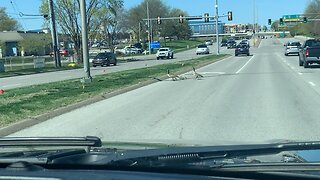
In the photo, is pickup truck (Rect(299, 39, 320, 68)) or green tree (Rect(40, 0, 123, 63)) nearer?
pickup truck (Rect(299, 39, 320, 68))

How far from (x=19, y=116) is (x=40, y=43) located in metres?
97.5

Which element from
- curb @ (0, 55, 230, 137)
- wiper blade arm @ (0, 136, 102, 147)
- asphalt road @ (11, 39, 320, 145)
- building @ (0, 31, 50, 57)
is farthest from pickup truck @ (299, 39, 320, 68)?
building @ (0, 31, 50, 57)

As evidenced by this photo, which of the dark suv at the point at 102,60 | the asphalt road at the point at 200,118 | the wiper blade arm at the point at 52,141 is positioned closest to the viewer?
the wiper blade arm at the point at 52,141

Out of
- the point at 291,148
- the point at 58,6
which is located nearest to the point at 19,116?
the point at 291,148

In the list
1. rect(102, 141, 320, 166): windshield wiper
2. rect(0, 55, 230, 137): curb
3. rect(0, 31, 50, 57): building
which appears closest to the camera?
rect(102, 141, 320, 166): windshield wiper

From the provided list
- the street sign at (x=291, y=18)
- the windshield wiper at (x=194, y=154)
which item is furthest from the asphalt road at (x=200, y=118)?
the street sign at (x=291, y=18)

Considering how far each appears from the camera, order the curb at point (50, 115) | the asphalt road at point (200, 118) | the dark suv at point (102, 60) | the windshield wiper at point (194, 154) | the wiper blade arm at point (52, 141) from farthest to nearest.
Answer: the dark suv at point (102, 60) < the curb at point (50, 115) < the asphalt road at point (200, 118) < the wiper blade arm at point (52, 141) < the windshield wiper at point (194, 154)

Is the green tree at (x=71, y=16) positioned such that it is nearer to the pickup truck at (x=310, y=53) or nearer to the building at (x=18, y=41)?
the pickup truck at (x=310, y=53)

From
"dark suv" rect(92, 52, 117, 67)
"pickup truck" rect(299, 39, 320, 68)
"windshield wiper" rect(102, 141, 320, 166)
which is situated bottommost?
"dark suv" rect(92, 52, 117, 67)

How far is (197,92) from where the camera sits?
19.0 meters

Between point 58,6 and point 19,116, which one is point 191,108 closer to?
point 19,116

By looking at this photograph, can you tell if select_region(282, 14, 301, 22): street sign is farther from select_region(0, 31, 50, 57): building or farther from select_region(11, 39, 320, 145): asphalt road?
select_region(11, 39, 320, 145): asphalt road

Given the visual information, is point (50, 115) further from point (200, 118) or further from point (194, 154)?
point (194, 154)

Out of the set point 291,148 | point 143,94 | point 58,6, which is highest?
point 58,6
